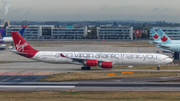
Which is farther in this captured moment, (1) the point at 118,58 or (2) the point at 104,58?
(2) the point at 104,58

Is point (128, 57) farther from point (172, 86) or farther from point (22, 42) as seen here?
point (22, 42)

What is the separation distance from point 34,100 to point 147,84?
1637 centimetres

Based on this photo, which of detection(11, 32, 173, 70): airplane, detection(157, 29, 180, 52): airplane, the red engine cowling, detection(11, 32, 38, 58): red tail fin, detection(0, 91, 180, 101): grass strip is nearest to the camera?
detection(0, 91, 180, 101): grass strip

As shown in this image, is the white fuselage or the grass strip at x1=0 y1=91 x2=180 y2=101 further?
the white fuselage

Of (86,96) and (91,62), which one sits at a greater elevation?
(91,62)

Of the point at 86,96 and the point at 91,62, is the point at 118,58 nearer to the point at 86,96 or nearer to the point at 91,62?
the point at 91,62

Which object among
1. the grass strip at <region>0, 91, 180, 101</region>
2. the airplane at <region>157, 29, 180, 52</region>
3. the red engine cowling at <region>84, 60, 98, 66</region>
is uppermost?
the airplane at <region>157, 29, 180, 52</region>

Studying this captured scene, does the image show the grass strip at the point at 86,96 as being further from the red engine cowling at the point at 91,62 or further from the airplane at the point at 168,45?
the airplane at the point at 168,45

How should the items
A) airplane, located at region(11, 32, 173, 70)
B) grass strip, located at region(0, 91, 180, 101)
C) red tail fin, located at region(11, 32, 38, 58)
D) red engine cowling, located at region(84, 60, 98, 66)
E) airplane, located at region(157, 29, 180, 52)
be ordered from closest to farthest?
grass strip, located at region(0, 91, 180, 101)
red engine cowling, located at region(84, 60, 98, 66)
airplane, located at region(11, 32, 173, 70)
red tail fin, located at region(11, 32, 38, 58)
airplane, located at region(157, 29, 180, 52)

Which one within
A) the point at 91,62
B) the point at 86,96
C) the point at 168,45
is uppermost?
the point at 168,45

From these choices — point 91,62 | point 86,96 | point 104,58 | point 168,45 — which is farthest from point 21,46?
point 168,45

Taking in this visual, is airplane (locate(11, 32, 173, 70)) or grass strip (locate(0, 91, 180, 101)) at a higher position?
airplane (locate(11, 32, 173, 70))

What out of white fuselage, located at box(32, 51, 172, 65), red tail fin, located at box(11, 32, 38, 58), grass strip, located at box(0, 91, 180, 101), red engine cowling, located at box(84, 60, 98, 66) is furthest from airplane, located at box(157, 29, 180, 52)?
grass strip, located at box(0, 91, 180, 101)

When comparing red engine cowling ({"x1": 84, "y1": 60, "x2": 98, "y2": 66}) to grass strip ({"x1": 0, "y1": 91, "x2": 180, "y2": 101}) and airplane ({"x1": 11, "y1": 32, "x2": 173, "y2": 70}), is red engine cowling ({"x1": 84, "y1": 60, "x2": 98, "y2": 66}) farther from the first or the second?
grass strip ({"x1": 0, "y1": 91, "x2": 180, "y2": 101})
